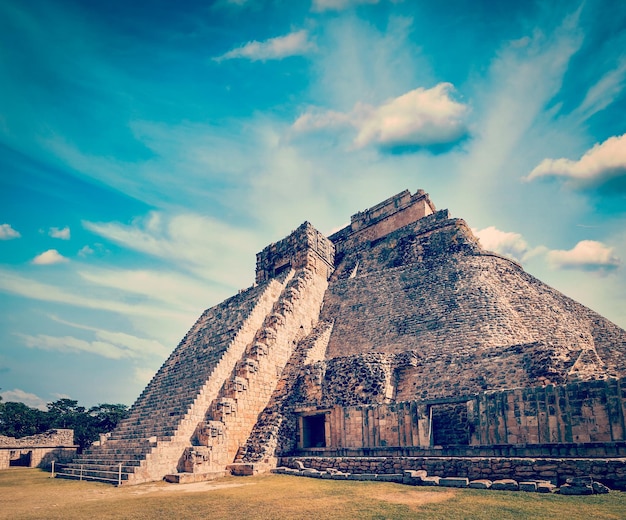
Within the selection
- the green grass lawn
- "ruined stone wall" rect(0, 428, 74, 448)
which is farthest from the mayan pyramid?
"ruined stone wall" rect(0, 428, 74, 448)

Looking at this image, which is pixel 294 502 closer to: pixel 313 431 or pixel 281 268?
pixel 313 431

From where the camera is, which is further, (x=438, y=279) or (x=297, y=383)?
(x=438, y=279)

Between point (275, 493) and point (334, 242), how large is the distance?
20271 millimetres

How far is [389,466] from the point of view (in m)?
10.7

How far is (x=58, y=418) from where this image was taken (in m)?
31.9

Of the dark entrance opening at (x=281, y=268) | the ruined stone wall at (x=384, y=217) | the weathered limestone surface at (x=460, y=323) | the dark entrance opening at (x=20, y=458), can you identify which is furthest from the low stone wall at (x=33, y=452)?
the ruined stone wall at (x=384, y=217)

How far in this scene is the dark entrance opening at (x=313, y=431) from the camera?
47.1 ft

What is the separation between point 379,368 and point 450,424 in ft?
8.41

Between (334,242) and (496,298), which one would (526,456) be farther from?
(334,242)

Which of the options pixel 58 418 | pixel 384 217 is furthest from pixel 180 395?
pixel 58 418

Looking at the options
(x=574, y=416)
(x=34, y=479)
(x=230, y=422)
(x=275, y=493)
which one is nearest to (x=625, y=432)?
(x=574, y=416)

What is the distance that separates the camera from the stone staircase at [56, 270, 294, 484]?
12234 millimetres

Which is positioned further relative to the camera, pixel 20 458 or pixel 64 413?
pixel 64 413

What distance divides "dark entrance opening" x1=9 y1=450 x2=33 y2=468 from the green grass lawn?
9.08m
